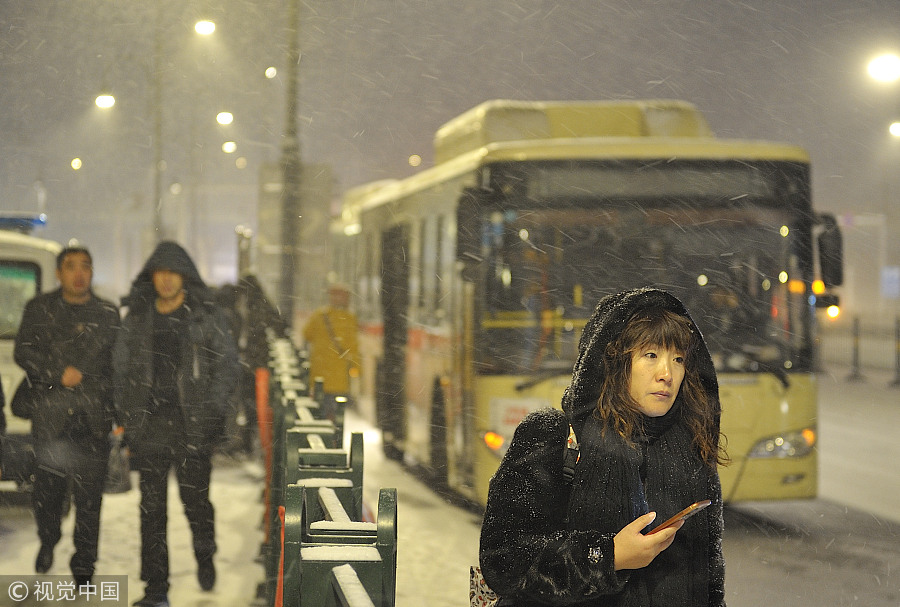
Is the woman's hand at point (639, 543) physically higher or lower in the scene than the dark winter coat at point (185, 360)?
lower

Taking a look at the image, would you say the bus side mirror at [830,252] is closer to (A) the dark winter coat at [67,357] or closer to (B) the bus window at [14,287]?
(A) the dark winter coat at [67,357]

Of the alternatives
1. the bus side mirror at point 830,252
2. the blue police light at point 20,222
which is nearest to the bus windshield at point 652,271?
the bus side mirror at point 830,252

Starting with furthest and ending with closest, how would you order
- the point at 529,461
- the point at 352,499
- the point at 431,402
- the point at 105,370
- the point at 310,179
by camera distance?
the point at 310,179 → the point at 431,402 → the point at 105,370 → the point at 352,499 → the point at 529,461

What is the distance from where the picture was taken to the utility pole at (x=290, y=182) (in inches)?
607

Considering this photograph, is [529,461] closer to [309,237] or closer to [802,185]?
[802,185]

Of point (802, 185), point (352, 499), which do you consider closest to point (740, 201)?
point (802, 185)

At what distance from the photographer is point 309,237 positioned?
17312mm

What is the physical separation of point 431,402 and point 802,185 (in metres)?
3.52

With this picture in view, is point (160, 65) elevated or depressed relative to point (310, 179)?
elevated

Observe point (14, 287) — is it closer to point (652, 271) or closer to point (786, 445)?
point (652, 271)

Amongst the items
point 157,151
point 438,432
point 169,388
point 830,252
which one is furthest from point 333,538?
point 157,151

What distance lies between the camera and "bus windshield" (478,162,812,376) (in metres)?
7.93

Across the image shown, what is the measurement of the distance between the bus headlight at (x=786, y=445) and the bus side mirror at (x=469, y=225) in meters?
2.31

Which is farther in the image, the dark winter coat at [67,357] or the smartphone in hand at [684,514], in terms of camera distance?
the dark winter coat at [67,357]
